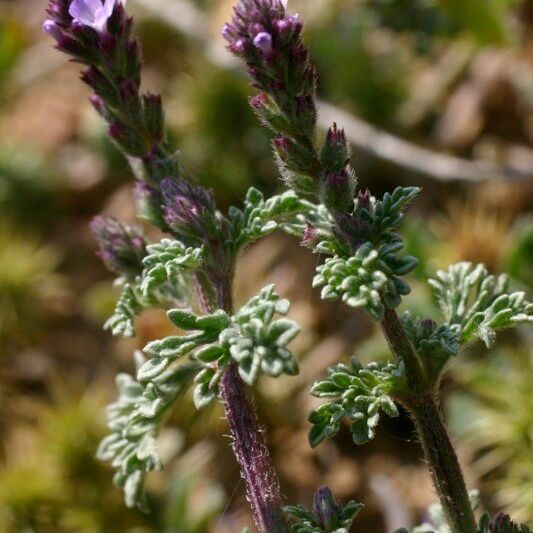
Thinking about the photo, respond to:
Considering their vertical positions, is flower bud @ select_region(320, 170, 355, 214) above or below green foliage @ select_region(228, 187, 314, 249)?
below

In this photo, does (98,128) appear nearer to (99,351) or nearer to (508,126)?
(99,351)

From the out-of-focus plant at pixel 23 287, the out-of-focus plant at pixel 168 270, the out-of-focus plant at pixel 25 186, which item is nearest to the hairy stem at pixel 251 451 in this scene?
the out-of-focus plant at pixel 168 270

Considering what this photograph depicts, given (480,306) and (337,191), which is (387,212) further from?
(480,306)

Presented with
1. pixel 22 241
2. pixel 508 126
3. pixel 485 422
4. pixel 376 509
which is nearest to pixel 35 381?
pixel 22 241

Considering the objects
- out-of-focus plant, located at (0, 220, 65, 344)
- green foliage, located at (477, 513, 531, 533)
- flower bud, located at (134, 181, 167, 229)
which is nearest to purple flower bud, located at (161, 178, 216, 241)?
flower bud, located at (134, 181, 167, 229)

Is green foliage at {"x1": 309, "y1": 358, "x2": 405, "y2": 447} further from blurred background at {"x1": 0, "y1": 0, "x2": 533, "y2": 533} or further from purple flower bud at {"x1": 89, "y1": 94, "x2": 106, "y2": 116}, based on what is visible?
blurred background at {"x1": 0, "y1": 0, "x2": 533, "y2": 533}

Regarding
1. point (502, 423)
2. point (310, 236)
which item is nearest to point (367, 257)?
point (310, 236)
